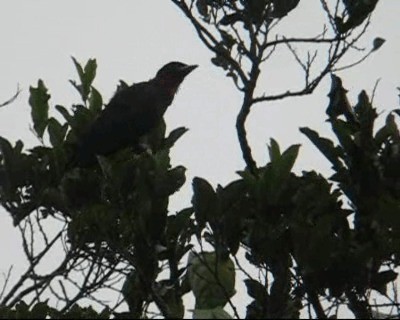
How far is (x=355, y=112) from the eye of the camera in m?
3.59

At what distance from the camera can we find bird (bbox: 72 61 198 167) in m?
4.35

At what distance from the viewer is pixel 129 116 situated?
5273 millimetres

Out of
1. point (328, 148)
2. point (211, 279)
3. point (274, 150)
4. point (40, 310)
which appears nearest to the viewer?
point (211, 279)

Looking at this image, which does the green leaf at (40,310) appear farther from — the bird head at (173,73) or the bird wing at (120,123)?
the bird head at (173,73)

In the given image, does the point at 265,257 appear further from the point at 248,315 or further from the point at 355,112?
the point at 355,112

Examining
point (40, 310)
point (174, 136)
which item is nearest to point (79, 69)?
point (174, 136)

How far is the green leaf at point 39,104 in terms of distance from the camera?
4.27 m

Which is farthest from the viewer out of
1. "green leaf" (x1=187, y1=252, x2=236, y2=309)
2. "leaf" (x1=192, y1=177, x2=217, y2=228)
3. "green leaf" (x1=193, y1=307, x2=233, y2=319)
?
"leaf" (x1=192, y1=177, x2=217, y2=228)

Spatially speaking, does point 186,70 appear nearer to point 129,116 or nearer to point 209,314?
point 129,116

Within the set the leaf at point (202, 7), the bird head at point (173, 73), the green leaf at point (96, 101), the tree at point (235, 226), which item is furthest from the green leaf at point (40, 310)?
the bird head at point (173, 73)

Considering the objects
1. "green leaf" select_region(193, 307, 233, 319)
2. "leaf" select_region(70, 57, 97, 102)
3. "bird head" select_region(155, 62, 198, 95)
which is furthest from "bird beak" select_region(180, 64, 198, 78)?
"green leaf" select_region(193, 307, 233, 319)

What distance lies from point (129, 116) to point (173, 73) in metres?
1.06

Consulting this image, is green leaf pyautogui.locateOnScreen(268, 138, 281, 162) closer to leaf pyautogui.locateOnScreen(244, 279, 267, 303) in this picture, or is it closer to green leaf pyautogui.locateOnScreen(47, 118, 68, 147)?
leaf pyautogui.locateOnScreen(244, 279, 267, 303)

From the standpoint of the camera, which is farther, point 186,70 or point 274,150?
point 186,70
